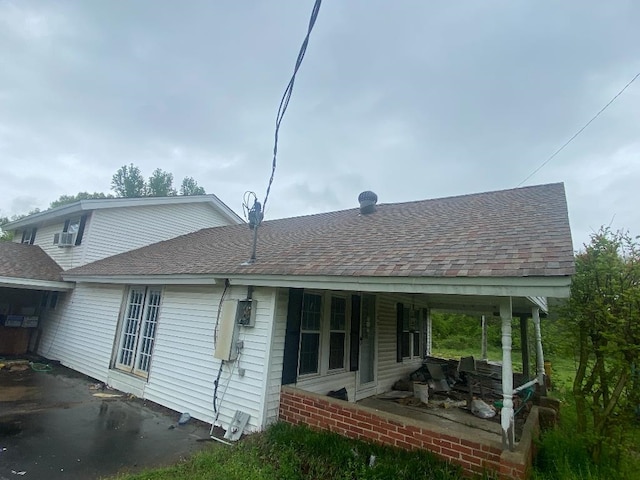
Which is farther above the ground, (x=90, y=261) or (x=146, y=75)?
(x=146, y=75)

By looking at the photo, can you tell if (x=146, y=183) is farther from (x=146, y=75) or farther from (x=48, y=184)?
(x=146, y=75)

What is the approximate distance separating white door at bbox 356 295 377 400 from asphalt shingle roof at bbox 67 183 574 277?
1898mm

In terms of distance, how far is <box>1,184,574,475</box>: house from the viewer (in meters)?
3.81

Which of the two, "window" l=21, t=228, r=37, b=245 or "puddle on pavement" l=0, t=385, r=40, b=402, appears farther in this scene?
"window" l=21, t=228, r=37, b=245

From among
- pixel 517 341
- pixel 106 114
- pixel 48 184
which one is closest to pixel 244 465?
pixel 106 114

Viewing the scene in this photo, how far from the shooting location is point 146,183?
38.6 meters

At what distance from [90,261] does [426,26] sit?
11327mm

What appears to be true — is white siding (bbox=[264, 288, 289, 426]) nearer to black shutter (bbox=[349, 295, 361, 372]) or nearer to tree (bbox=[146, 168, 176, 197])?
black shutter (bbox=[349, 295, 361, 372])

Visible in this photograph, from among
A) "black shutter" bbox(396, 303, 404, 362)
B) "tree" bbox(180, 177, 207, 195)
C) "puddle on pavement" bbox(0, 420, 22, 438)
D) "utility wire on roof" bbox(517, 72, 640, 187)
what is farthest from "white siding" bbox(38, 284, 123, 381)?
"tree" bbox(180, 177, 207, 195)

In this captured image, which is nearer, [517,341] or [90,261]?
[90,261]

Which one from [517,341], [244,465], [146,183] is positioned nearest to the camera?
[244,465]

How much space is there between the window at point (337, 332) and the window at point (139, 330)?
3831mm

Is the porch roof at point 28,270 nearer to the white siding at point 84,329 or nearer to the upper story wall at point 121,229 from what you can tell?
the upper story wall at point 121,229

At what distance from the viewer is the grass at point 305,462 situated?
3605 mm
